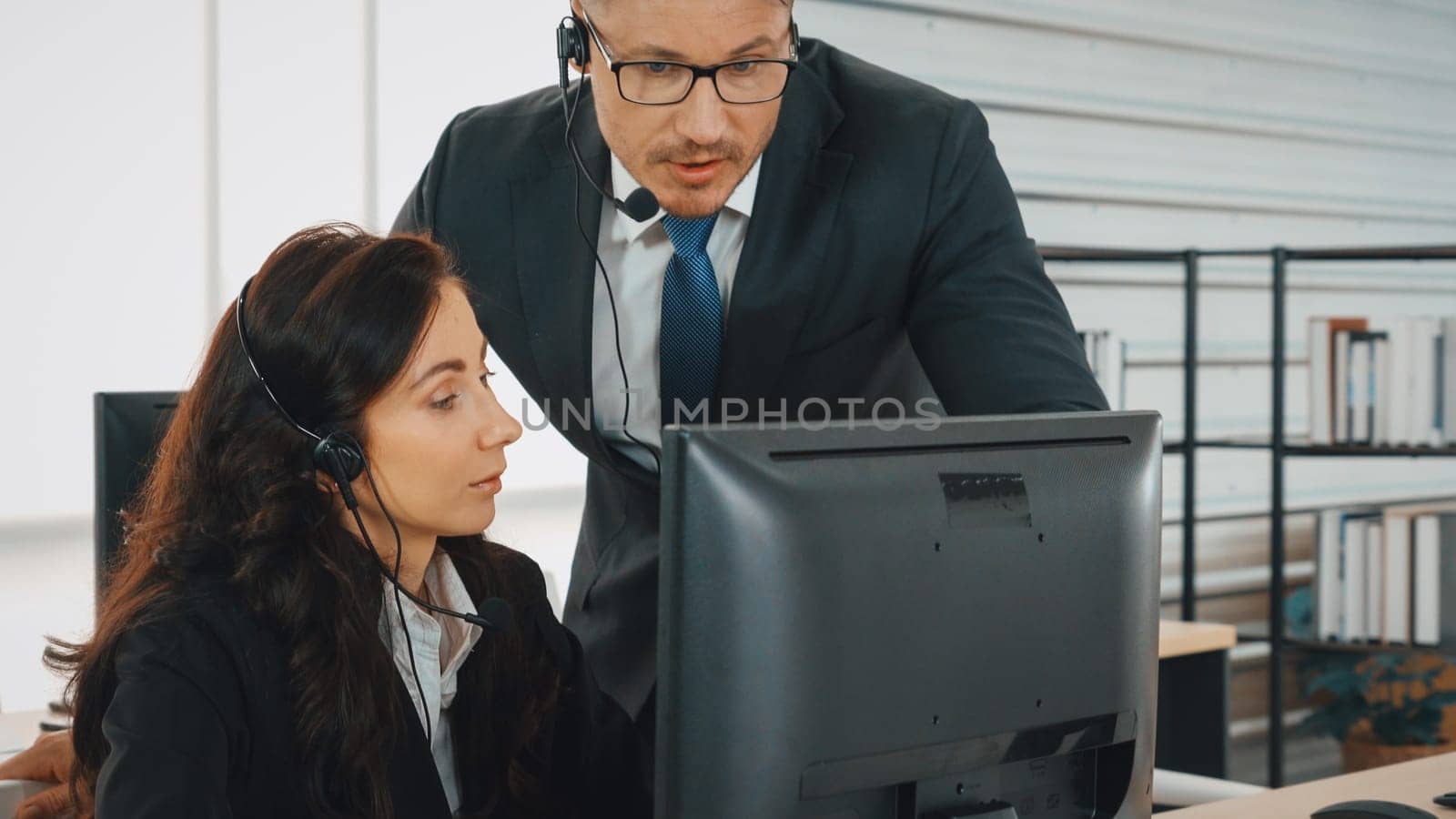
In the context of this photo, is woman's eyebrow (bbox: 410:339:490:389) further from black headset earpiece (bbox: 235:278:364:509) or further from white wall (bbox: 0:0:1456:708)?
white wall (bbox: 0:0:1456:708)

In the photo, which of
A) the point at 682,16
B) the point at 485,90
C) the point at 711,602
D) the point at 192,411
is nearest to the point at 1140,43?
the point at 485,90

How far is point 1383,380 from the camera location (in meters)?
3.50

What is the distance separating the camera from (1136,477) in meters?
1.03

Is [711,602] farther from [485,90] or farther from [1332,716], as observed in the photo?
[1332,716]

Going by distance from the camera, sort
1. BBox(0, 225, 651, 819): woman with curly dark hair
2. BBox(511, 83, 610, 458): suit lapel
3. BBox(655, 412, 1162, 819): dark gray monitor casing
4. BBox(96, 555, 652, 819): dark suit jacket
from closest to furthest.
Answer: BBox(655, 412, 1162, 819): dark gray monitor casing, BBox(96, 555, 652, 819): dark suit jacket, BBox(0, 225, 651, 819): woman with curly dark hair, BBox(511, 83, 610, 458): suit lapel

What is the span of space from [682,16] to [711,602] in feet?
2.32

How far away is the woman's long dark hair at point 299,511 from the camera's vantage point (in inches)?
51.1

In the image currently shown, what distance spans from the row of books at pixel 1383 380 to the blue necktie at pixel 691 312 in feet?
7.80

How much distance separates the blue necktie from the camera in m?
1.62

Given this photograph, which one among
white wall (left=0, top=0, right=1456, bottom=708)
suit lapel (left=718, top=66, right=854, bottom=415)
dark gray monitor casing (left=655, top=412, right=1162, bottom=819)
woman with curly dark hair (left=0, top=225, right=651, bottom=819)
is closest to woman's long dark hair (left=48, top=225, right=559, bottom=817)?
woman with curly dark hair (left=0, top=225, right=651, bottom=819)

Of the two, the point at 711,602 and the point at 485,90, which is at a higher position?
the point at 485,90

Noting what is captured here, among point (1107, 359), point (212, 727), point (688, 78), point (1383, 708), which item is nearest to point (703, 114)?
point (688, 78)

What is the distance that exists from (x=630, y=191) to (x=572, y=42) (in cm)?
20

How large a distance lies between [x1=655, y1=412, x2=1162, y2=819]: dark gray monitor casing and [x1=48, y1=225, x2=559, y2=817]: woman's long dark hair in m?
0.54
